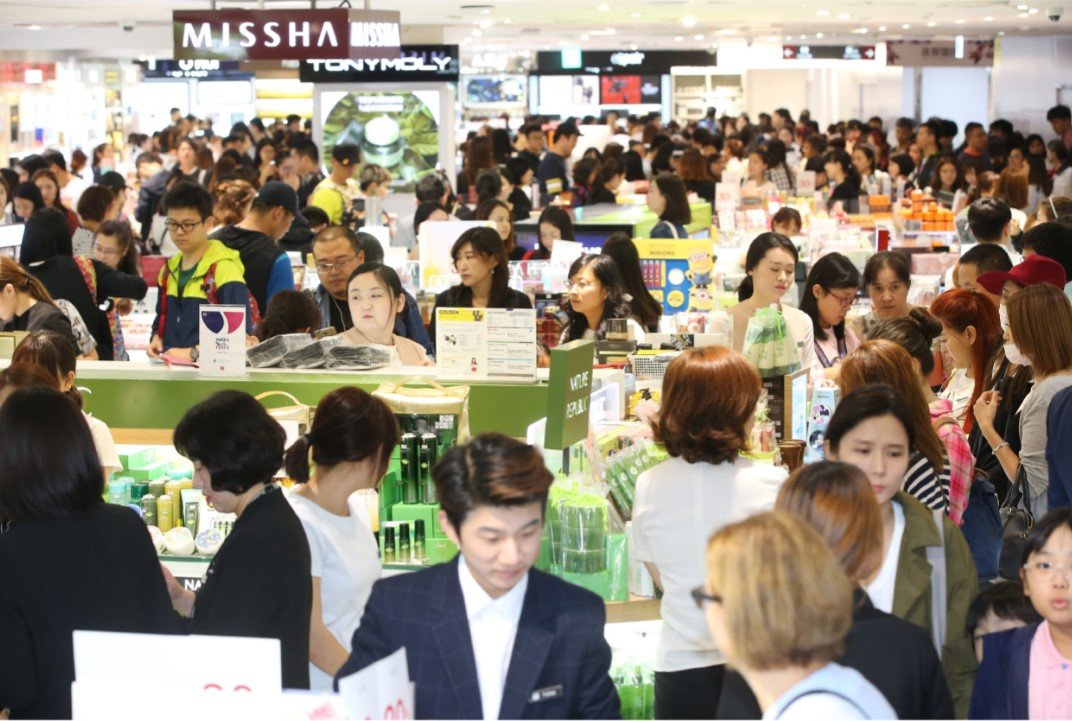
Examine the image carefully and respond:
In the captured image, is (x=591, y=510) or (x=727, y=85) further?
(x=727, y=85)

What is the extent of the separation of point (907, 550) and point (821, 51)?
2593 centimetres

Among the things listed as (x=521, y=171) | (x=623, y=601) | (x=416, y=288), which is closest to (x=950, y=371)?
(x=623, y=601)

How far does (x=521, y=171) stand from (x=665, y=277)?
20.1 feet

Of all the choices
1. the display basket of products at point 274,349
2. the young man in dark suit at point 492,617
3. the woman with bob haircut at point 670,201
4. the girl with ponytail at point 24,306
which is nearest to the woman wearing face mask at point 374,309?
the display basket of products at point 274,349

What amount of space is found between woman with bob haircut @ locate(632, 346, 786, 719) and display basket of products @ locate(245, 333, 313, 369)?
7.03 feet

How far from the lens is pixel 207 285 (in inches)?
261

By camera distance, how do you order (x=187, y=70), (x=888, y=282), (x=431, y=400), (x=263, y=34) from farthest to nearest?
(x=187, y=70) < (x=263, y=34) < (x=888, y=282) < (x=431, y=400)

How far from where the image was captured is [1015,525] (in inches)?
195

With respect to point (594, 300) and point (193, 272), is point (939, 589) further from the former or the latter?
point (193, 272)

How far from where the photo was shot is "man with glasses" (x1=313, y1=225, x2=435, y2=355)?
664cm

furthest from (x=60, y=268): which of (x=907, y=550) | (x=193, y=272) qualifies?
(x=907, y=550)

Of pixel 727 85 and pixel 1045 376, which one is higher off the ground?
pixel 727 85

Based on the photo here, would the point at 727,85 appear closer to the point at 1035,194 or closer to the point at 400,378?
the point at 1035,194

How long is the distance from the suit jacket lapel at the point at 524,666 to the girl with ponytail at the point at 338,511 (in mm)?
969
